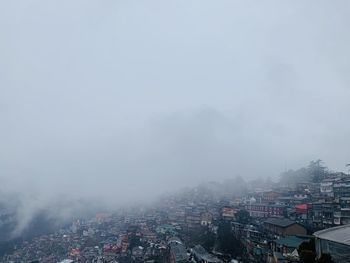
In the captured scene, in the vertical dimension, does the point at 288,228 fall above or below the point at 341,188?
below

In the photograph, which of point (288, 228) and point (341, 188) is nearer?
point (288, 228)

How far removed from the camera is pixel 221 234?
3156 cm

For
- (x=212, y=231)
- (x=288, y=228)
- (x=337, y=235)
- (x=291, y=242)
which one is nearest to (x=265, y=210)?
(x=212, y=231)

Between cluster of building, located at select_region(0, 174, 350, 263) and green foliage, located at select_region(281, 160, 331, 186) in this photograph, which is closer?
cluster of building, located at select_region(0, 174, 350, 263)

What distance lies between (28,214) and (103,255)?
2911cm

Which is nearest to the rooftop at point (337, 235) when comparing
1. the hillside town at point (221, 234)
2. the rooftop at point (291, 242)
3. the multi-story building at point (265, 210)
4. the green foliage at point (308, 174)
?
the hillside town at point (221, 234)

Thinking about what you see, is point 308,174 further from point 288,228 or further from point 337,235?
point 337,235

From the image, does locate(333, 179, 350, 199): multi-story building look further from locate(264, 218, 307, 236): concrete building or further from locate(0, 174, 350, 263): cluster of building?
locate(264, 218, 307, 236): concrete building

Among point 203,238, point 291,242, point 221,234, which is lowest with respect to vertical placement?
point 203,238

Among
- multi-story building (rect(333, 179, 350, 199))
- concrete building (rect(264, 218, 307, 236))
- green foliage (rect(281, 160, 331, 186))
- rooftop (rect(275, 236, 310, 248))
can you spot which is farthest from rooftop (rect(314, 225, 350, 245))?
green foliage (rect(281, 160, 331, 186))

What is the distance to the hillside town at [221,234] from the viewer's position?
22438 mm

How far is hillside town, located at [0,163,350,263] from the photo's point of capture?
22.4 m

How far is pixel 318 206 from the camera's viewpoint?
30359mm

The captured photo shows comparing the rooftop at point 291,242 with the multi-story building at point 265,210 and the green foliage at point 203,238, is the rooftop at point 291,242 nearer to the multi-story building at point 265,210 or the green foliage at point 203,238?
the green foliage at point 203,238
